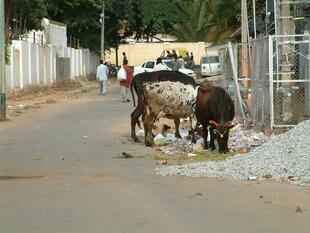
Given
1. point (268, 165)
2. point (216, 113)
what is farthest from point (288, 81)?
point (268, 165)

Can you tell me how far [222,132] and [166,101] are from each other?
242cm

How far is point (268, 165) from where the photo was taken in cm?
1111

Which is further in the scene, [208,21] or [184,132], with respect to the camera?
[208,21]

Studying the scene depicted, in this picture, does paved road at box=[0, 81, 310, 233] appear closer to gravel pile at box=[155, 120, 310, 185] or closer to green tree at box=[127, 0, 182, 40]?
gravel pile at box=[155, 120, 310, 185]

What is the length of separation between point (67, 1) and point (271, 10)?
32345 millimetres

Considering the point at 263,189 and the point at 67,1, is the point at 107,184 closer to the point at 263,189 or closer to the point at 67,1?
the point at 263,189

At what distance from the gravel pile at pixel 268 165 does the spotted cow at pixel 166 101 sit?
3.33 m

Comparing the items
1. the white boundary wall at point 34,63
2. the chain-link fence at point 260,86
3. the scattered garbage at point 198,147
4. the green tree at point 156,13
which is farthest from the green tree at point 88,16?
the scattered garbage at point 198,147

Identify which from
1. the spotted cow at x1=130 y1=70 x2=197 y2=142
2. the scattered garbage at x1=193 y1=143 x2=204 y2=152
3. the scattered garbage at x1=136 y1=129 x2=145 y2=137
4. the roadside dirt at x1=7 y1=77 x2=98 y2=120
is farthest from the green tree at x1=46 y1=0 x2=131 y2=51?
the scattered garbage at x1=193 y1=143 x2=204 y2=152

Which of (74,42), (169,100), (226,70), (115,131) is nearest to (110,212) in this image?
(169,100)

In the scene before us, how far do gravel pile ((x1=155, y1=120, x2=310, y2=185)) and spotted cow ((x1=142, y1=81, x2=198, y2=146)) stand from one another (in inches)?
131

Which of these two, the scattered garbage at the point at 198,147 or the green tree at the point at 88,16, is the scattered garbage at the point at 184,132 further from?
the green tree at the point at 88,16

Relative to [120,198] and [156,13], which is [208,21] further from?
[120,198]

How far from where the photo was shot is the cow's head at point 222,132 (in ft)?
43.7
